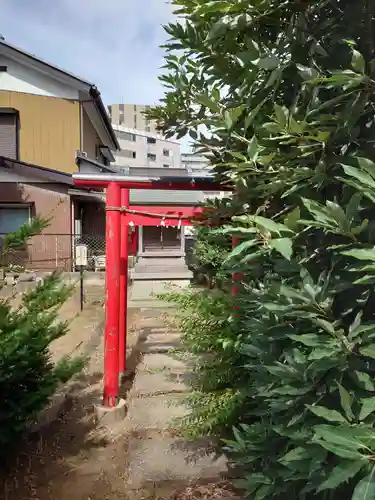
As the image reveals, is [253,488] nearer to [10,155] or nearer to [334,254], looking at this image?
[334,254]

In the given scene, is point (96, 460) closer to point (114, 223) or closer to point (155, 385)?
point (155, 385)

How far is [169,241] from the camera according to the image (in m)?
15.2

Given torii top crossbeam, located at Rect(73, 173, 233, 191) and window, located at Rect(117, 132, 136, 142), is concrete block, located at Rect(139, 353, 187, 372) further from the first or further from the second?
window, located at Rect(117, 132, 136, 142)

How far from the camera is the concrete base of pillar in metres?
4.36

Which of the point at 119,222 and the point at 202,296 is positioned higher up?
the point at 119,222

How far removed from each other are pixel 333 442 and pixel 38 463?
3405 millimetres

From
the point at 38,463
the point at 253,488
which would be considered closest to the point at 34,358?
the point at 38,463

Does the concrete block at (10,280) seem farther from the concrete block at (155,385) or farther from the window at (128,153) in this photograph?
the window at (128,153)

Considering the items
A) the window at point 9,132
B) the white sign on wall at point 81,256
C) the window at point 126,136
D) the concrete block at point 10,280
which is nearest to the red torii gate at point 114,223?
the concrete block at point 10,280

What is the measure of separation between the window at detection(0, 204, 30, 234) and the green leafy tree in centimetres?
1116

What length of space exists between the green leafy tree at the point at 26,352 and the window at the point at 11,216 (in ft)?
36.6

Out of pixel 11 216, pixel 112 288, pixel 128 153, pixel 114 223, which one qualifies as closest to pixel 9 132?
pixel 11 216

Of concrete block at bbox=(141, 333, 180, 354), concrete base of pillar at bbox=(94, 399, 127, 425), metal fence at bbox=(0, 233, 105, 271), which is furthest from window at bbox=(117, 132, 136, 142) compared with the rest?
concrete base of pillar at bbox=(94, 399, 127, 425)

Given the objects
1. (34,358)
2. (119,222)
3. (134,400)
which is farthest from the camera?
(134,400)
